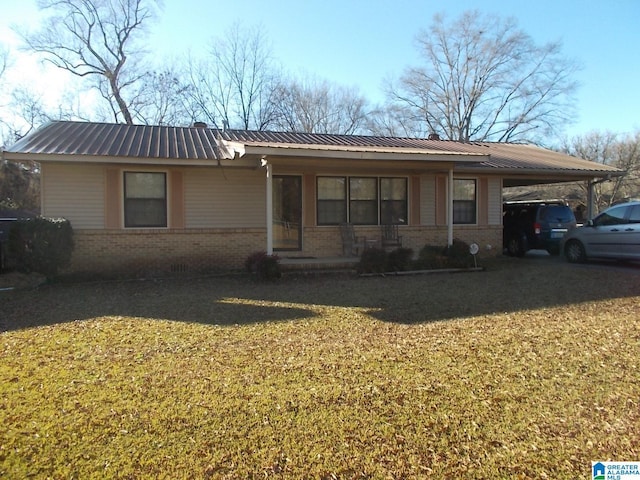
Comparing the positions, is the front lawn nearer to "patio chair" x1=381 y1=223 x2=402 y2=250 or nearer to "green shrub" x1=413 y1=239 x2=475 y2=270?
"green shrub" x1=413 y1=239 x2=475 y2=270

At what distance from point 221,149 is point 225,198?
1.22 metres

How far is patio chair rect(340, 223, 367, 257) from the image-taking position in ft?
39.3

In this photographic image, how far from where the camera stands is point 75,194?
10.3 meters

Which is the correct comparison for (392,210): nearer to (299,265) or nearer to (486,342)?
(299,265)

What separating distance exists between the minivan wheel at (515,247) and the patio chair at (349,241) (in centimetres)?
535

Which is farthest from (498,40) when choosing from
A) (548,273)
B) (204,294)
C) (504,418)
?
(504,418)

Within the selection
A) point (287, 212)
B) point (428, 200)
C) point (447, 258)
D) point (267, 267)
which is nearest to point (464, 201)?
point (428, 200)

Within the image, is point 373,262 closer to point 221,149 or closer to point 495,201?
point 221,149

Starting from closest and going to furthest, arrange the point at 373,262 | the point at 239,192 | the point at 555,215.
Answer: the point at 373,262, the point at 239,192, the point at 555,215

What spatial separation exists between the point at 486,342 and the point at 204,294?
507 centimetres

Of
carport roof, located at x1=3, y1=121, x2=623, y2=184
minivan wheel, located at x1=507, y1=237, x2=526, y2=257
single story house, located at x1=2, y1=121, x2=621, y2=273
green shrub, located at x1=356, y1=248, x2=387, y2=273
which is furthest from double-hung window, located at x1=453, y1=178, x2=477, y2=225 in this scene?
green shrub, located at x1=356, y1=248, x2=387, y2=273

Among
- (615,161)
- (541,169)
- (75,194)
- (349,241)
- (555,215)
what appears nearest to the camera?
(75,194)

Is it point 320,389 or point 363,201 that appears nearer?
point 320,389

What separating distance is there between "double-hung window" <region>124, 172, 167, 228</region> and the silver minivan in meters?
10.4
